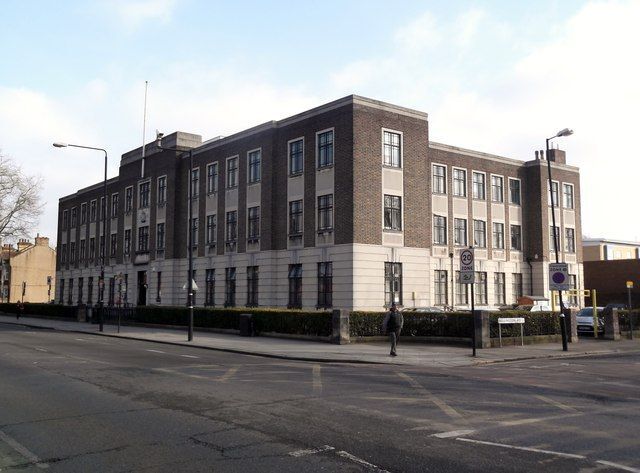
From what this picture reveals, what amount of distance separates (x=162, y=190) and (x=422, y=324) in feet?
102

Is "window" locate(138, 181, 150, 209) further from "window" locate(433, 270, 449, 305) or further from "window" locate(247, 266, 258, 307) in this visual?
"window" locate(433, 270, 449, 305)

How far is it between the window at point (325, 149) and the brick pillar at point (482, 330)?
14.9 metres

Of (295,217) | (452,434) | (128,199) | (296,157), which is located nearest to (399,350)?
(452,434)

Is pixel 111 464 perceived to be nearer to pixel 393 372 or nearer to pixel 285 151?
pixel 393 372

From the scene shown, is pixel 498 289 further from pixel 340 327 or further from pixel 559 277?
pixel 340 327

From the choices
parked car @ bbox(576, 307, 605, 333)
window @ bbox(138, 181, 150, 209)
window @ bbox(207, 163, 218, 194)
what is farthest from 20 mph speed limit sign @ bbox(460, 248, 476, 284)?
window @ bbox(138, 181, 150, 209)

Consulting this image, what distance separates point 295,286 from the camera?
37.0 meters

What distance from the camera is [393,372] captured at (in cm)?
1576

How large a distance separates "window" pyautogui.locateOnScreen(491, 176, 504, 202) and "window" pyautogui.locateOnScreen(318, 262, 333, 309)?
729 inches

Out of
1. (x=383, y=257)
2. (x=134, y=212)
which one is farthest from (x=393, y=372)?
(x=134, y=212)

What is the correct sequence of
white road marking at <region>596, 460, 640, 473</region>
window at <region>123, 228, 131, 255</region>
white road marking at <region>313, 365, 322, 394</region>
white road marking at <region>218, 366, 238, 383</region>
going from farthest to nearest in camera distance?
window at <region>123, 228, 131, 255</region> → white road marking at <region>218, 366, 238, 383</region> → white road marking at <region>313, 365, 322, 394</region> → white road marking at <region>596, 460, 640, 473</region>

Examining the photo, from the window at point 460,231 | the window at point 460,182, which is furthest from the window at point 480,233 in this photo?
the window at point 460,182

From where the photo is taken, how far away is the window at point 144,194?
171 ft

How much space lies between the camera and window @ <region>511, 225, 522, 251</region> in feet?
156
